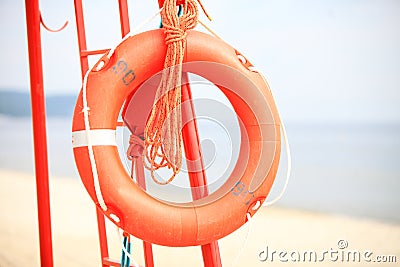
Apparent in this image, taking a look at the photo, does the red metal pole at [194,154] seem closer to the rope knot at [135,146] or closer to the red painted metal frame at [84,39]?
the rope knot at [135,146]

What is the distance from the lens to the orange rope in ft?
4.73

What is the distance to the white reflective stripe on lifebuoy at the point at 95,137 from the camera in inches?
54.8

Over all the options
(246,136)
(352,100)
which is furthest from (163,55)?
(352,100)

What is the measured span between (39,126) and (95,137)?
41cm

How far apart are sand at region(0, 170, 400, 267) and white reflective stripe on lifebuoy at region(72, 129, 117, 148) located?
2.14 metres

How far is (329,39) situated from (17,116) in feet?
6.54

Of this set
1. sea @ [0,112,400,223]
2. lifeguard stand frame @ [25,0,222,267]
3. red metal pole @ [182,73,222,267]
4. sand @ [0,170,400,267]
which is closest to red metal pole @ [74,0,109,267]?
lifeguard stand frame @ [25,0,222,267]

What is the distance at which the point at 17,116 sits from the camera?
3.98 m

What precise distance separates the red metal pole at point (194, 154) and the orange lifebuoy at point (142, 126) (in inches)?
3.0

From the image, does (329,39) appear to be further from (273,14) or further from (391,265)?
(391,265)

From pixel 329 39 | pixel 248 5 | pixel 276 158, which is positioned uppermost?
pixel 248 5

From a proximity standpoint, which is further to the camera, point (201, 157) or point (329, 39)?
point (329, 39)

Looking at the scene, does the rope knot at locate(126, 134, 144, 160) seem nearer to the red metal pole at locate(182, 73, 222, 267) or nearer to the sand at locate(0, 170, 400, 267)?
Result: the red metal pole at locate(182, 73, 222, 267)

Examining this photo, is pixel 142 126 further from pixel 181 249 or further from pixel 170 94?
pixel 181 249
